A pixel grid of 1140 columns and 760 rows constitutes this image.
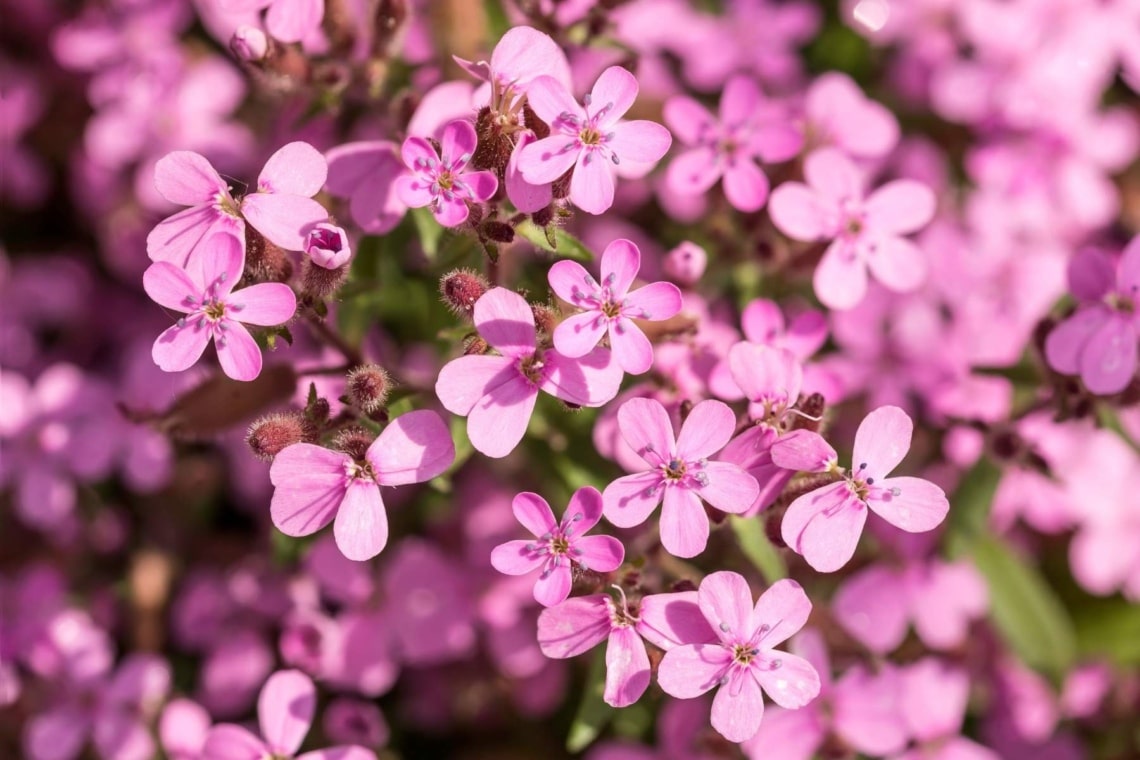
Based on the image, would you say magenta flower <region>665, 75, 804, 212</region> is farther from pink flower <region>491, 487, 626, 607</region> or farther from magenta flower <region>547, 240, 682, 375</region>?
pink flower <region>491, 487, 626, 607</region>

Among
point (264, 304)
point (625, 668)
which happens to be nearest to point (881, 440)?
point (625, 668)

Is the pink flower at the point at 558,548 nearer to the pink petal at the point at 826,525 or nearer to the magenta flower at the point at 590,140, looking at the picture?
the pink petal at the point at 826,525

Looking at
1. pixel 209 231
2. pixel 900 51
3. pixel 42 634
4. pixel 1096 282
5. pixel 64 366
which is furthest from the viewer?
pixel 900 51

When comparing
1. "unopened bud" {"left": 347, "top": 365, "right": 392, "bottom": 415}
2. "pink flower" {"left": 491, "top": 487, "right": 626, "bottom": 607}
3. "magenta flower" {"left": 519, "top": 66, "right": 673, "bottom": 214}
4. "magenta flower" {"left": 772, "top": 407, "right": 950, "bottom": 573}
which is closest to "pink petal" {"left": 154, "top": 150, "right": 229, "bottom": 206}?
"unopened bud" {"left": 347, "top": 365, "right": 392, "bottom": 415}

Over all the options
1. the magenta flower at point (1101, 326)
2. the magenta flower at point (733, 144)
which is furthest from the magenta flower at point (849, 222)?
the magenta flower at point (1101, 326)

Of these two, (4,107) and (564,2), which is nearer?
(564,2)


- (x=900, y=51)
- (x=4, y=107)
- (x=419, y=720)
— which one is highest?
(x=900, y=51)

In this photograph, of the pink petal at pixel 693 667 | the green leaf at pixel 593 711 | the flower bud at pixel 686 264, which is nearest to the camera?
the pink petal at pixel 693 667

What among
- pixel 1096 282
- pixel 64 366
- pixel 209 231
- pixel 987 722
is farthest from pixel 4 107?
pixel 987 722

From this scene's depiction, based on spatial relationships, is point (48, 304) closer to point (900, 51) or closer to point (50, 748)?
point (50, 748)
